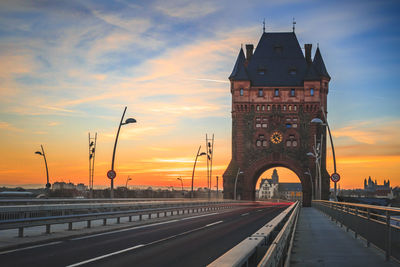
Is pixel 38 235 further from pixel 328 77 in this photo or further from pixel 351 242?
pixel 328 77

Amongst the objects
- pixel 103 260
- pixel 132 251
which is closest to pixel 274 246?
pixel 103 260

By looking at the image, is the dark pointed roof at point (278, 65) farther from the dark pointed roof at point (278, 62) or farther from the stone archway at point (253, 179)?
the stone archway at point (253, 179)

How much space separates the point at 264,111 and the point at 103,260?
8435 centimetres

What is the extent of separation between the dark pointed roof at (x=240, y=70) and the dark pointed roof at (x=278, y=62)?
5.48ft

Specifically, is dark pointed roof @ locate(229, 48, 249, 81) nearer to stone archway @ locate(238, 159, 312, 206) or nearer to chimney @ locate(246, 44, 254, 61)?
chimney @ locate(246, 44, 254, 61)

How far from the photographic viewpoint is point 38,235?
639 inches

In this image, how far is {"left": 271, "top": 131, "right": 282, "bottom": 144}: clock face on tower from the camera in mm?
93812

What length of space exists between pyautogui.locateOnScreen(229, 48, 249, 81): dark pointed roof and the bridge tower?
0.61 feet

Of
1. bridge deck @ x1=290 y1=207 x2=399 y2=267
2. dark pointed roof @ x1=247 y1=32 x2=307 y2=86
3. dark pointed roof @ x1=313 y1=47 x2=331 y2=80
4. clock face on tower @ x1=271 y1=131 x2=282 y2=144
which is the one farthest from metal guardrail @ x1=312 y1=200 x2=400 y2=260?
dark pointed roof @ x1=313 y1=47 x2=331 y2=80

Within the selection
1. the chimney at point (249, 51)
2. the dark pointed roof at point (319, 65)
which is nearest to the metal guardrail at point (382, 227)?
the dark pointed roof at point (319, 65)

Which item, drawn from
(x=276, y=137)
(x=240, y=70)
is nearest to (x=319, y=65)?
(x=240, y=70)

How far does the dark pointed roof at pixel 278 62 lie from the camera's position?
95625mm

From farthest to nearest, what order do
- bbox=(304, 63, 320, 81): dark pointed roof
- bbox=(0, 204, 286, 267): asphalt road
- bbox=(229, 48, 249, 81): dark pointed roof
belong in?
bbox=(229, 48, 249, 81): dark pointed roof < bbox=(304, 63, 320, 81): dark pointed roof < bbox=(0, 204, 286, 267): asphalt road

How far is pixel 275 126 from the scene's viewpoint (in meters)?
93.8
